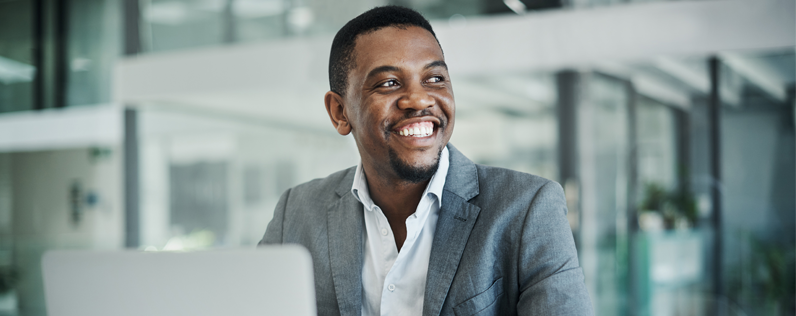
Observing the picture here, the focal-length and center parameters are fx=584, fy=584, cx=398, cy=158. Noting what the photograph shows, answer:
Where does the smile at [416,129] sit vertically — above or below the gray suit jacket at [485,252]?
above

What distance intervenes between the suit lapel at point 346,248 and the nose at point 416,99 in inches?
11.6

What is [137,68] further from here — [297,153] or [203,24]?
[297,153]

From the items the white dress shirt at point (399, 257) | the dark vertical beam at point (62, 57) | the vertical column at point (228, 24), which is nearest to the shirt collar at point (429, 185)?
the white dress shirt at point (399, 257)

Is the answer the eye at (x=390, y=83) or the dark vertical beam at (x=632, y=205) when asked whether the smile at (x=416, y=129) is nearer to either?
the eye at (x=390, y=83)

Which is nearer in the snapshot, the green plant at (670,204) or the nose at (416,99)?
the nose at (416,99)

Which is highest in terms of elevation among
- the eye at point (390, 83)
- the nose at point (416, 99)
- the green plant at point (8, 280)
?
the eye at point (390, 83)

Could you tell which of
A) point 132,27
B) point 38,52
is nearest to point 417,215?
point 132,27

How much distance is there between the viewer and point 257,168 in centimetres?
484

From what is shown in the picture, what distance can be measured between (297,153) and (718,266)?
3010 mm

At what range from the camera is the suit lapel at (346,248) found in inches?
47.8

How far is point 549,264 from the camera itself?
108cm

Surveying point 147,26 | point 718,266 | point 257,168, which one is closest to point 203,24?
point 147,26

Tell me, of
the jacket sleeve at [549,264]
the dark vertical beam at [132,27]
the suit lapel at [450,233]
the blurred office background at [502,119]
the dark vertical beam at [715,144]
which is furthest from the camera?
the dark vertical beam at [132,27]

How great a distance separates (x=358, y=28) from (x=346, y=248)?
0.48m
